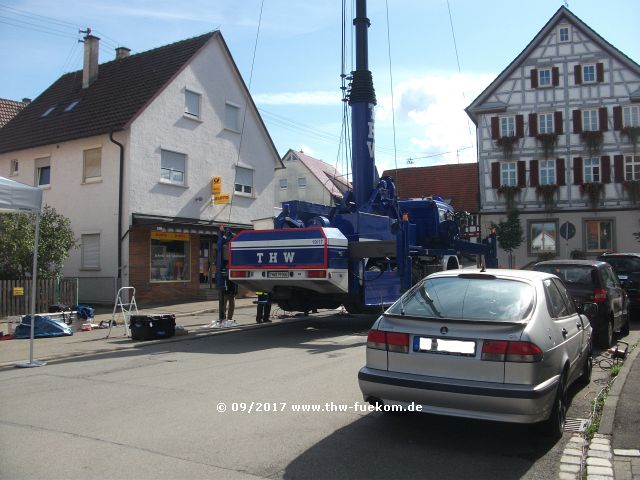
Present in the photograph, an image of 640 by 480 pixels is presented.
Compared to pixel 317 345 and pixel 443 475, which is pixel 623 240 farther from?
pixel 443 475

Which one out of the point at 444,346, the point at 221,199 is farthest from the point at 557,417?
the point at 221,199

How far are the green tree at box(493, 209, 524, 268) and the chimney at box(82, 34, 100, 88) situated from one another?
23.2 m

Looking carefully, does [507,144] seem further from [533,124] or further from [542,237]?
[542,237]

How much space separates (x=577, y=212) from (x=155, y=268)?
2530cm

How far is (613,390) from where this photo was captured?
6789 millimetres

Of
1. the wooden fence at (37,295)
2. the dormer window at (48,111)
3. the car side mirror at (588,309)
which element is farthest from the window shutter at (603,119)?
the car side mirror at (588,309)

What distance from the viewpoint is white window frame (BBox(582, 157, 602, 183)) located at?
35.4 metres

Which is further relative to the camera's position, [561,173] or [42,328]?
[561,173]

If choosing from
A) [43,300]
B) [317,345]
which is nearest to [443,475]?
[317,345]

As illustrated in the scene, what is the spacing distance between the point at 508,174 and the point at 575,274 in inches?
1102

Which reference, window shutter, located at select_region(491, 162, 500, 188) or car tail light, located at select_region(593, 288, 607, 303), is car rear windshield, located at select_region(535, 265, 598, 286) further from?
window shutter, located at select_region(491, 162, 500, 188)

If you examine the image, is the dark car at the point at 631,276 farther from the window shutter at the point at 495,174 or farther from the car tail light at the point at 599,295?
the window shutter at the point at 495,174

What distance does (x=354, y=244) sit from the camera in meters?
12.0

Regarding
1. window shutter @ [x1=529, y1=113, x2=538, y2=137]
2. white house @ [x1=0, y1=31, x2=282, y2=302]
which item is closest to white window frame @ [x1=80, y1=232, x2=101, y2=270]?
white house @ [x1=0, y1=31, x2=282, y2=302]
